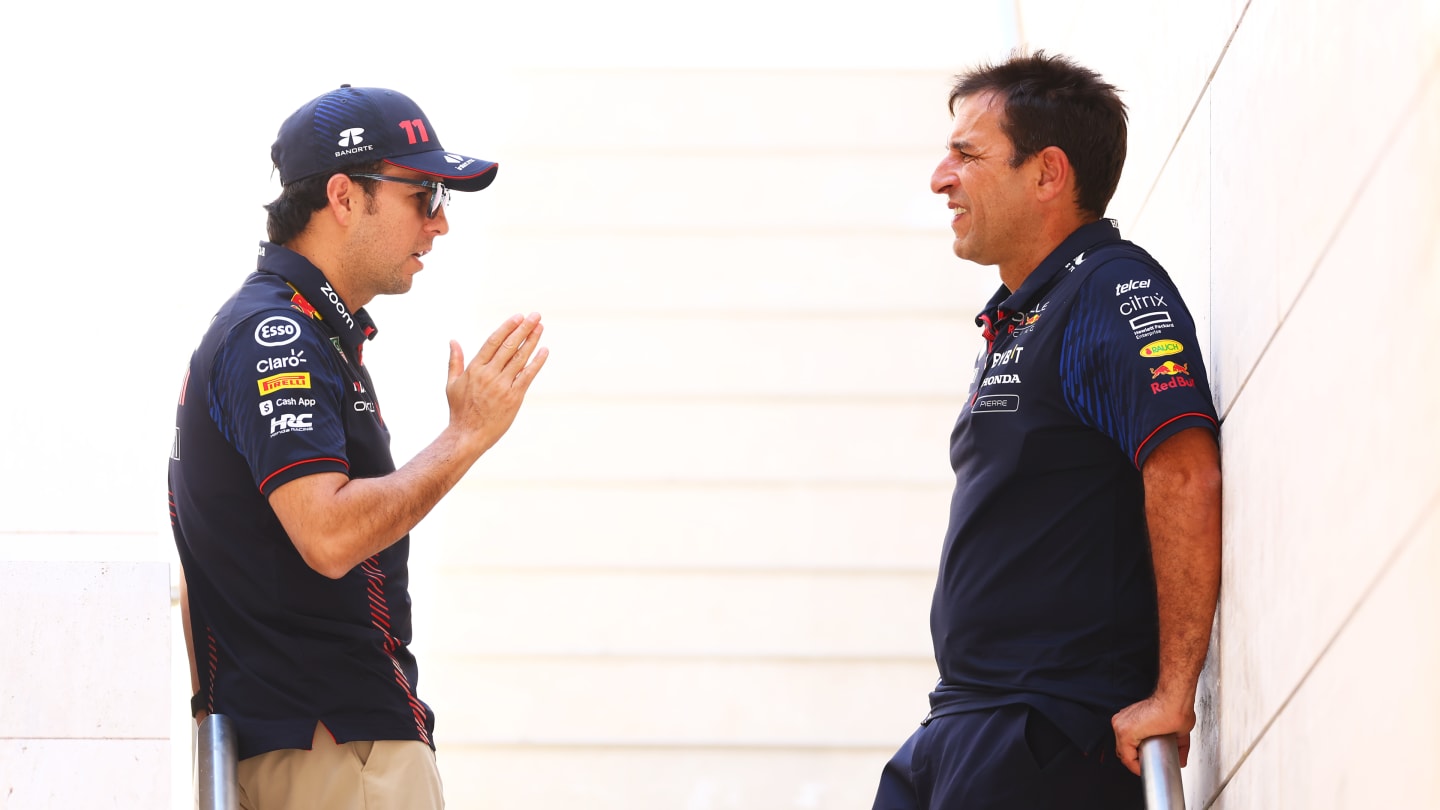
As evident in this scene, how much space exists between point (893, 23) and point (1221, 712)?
2.84 metres

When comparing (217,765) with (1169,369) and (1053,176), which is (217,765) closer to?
(1169,369)

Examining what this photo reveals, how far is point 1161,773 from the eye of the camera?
1.78 meters

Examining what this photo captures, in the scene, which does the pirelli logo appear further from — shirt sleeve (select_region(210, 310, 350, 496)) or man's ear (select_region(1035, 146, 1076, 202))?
man's ear (select_region(1035, 146, 1076, 202))

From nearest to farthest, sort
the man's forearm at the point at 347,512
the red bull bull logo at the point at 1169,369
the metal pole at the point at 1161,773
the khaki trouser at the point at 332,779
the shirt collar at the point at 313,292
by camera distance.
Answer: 1. the metal pole at the point at 1161,773
2. the red bull bull logo at the point at 1169,369
3. the man's forearm at the point at 347,512
4. the khaki trouser at the point at 332,779
5. the shirt collar at the point at 313,292

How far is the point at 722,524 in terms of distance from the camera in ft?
12.6

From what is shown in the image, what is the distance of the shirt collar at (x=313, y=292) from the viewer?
2217 mm

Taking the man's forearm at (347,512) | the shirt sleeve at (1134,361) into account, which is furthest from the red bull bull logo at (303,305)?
the shirt sleeve at (1134,361)

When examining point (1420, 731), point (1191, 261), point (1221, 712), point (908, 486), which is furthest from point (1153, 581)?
point (908, 486)

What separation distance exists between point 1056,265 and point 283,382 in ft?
3.50

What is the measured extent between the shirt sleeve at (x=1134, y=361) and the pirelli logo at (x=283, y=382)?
998 mm

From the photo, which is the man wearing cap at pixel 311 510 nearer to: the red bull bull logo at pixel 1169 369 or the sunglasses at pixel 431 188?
the sunglasses at pixel 431 188

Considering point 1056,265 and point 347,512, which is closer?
point 347,512

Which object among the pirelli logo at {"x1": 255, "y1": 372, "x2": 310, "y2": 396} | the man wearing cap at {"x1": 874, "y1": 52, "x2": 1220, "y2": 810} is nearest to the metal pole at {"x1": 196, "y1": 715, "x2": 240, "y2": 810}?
the pirelli logo at {"x1": 255, "y1": 372, "x2": 310, "y2": 396}

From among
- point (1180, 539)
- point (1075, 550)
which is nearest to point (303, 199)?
point (1075, 550)
